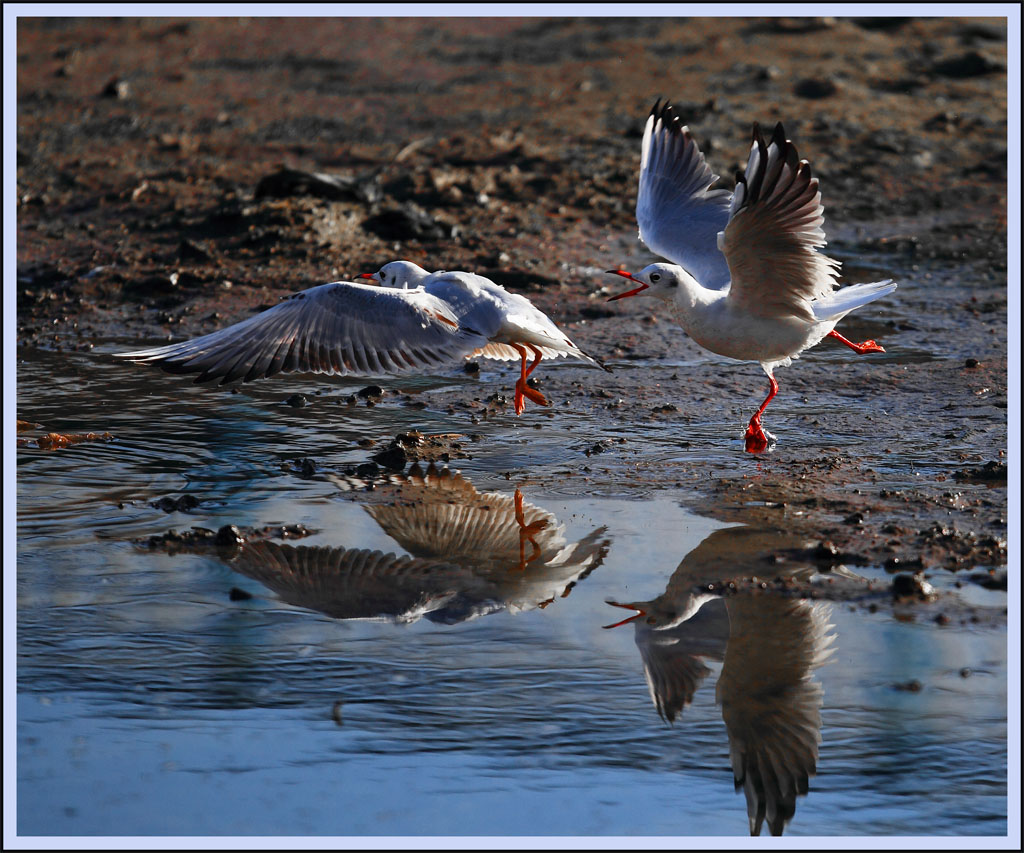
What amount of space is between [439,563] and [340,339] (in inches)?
63.9

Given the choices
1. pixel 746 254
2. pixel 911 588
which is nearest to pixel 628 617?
pixel 911 588

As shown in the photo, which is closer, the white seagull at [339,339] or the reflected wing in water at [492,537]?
the reflected wing in water at [492,537]

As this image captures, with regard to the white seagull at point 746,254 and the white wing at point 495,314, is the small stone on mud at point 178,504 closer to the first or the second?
the white wing at point 495,314

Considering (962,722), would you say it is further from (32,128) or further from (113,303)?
(32,128)

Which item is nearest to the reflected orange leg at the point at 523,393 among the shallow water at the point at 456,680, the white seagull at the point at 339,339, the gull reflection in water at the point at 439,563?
the white seagull at the point at 339,339

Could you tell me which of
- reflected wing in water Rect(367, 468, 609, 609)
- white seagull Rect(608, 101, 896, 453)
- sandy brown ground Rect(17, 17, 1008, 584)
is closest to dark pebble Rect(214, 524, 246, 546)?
reflected wing in water Rect(367, 468, 609, 609)

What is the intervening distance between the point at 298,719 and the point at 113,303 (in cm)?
613

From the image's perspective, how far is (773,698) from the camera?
4262mm

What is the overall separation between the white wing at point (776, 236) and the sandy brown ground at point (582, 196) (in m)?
0.80

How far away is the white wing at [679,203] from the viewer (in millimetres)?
7680

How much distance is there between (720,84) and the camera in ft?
48.3

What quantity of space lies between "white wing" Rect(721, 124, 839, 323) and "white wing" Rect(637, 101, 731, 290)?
3.15 ft

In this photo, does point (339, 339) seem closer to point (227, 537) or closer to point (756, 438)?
point (227, 537)

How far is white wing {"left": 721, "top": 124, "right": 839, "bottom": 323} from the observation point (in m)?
5.86
